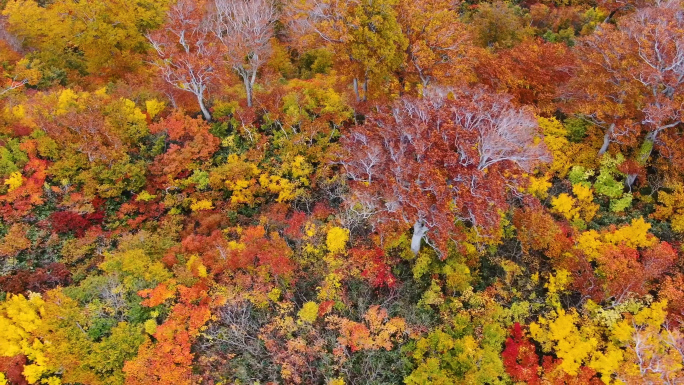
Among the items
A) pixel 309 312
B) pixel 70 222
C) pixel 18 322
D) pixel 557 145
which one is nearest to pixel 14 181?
pixel 70 222

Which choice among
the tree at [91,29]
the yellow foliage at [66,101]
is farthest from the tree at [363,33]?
the tree at [91,29]

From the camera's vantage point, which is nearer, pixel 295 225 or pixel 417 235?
pixel 417 235

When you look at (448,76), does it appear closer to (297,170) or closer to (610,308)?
(297,170)

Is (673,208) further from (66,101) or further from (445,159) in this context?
(66,101)

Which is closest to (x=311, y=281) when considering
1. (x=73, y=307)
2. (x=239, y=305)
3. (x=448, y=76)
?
(x=239, y=305)

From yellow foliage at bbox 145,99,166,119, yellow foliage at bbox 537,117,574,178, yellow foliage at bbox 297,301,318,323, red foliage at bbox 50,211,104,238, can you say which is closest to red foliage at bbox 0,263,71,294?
red foliage at bbox 50,211,104,238

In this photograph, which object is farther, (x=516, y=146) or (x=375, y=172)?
(x=375, y=172)

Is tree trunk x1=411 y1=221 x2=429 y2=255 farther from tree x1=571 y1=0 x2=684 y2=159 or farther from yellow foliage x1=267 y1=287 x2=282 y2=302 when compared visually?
tree x1=571 y1=0 x2=684 y2=159
